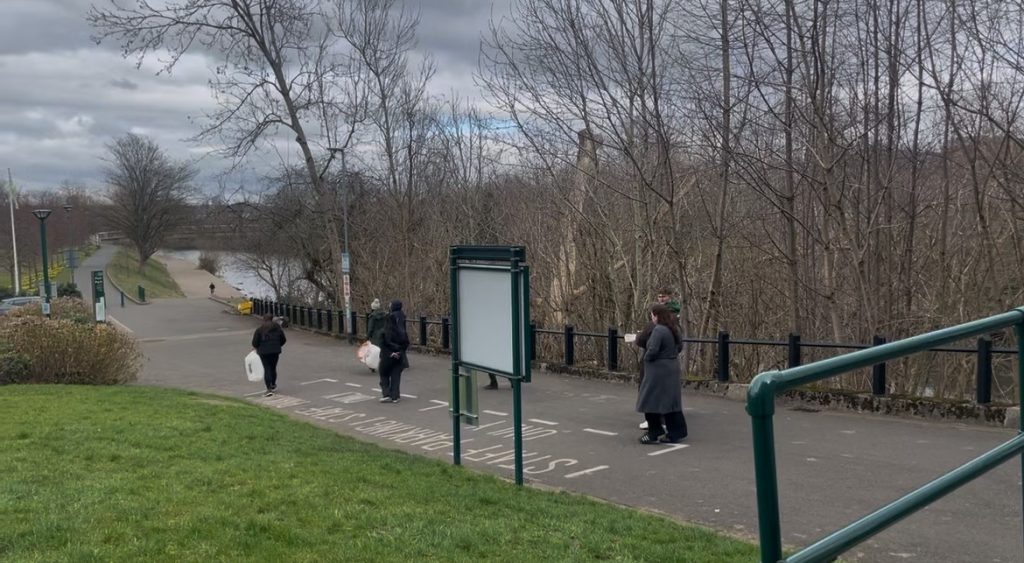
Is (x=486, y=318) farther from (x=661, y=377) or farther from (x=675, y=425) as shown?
(x=675, y=425)

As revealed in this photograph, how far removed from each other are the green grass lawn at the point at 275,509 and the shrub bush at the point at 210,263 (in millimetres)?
86115

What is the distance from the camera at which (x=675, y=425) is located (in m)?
9.83

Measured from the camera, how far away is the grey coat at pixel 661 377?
955 cm

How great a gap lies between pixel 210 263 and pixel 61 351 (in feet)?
269

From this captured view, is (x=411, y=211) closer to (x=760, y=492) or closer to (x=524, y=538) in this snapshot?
(x=524, y=538)

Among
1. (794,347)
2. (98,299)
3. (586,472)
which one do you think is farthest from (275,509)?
(98,299)

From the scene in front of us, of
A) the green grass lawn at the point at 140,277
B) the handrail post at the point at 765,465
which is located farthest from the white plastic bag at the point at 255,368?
the green grass lawn at the point at 140,277

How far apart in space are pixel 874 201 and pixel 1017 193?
2.30 m

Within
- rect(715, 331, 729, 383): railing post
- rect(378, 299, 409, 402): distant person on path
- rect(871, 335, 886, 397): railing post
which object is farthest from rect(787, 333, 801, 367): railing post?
rect(378, 299, 409, 402): distant person on path

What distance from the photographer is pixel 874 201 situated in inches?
540

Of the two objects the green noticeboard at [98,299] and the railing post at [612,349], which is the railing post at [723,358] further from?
the green noticeboard at [98,299]

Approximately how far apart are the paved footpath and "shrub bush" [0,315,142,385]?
7.05 ft

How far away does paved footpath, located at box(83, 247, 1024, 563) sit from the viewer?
12.7 ft

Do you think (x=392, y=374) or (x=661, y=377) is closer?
(x=661, y=377)
